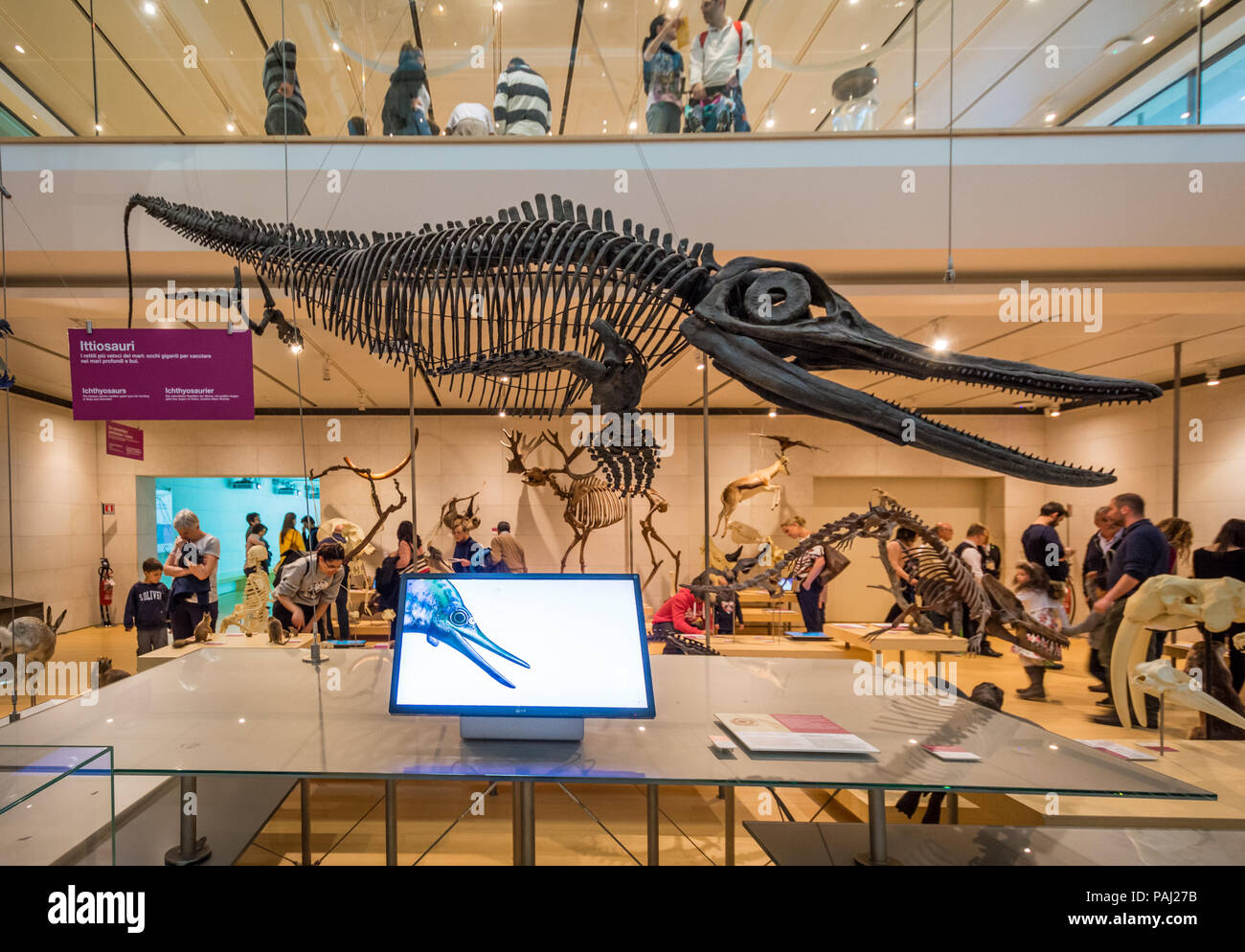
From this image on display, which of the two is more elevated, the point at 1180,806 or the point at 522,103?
the point at 522,103

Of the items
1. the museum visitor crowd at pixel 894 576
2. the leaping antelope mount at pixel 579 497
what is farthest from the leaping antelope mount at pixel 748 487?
the museum visitor crowd at pixel 894 576

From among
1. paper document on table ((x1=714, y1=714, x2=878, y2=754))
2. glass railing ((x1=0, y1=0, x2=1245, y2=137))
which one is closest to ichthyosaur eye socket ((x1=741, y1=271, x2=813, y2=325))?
paper document on table ((x1=714, y1=714, x2=878, y2=754))

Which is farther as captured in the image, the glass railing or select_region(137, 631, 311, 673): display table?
select_region(137, 631, 311, 673): display table

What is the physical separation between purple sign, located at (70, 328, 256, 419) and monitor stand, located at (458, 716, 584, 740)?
2044mm

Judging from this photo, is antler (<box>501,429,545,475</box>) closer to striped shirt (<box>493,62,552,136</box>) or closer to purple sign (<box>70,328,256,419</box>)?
striped shirt (<box>493,62,552,136</box>)

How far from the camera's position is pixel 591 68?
12.5ft

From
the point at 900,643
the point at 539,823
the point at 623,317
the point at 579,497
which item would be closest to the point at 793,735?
the point at 623,317

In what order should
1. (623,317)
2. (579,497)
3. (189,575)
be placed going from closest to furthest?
(623,317) → (189,575) → (579,497)

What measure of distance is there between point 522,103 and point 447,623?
11.1ft

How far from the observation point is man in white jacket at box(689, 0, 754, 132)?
3.75 m

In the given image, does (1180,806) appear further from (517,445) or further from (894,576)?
(517,445)
